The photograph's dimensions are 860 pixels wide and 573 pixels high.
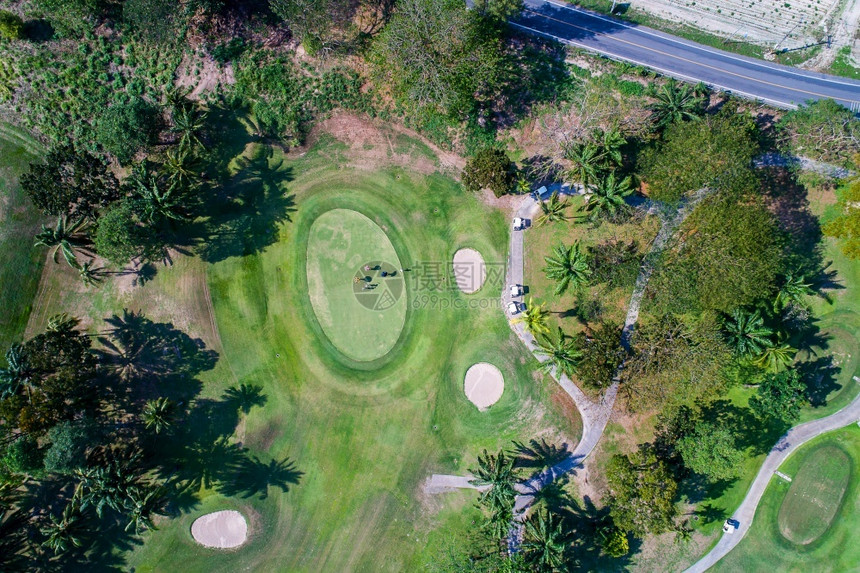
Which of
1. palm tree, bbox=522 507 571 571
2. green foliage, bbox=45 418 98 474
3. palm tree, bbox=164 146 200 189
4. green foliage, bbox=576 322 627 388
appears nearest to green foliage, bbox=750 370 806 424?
green foliage, bbox=576 322 627 388

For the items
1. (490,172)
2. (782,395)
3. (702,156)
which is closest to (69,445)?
(490,172)

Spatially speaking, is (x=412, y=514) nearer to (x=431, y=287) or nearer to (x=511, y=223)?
(x=431, y=287)

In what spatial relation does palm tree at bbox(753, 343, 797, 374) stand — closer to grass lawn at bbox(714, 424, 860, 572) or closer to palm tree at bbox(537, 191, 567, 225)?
grass lawn at bbox(714, 424, 860, 572)

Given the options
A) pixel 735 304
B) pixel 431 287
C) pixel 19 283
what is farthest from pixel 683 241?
pixel 19 283

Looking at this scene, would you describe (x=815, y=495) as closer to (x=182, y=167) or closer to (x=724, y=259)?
(x=724, y=259)

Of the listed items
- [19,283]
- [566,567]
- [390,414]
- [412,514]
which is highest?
[19,283]

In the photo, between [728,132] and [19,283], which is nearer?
[728,132]

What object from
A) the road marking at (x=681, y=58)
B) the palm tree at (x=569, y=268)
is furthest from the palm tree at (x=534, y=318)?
the road marking at (x=681, y=58)
